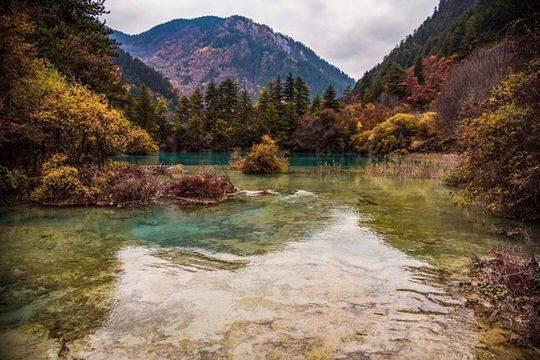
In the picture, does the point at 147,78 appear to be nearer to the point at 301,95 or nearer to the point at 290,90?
the point at 290,90

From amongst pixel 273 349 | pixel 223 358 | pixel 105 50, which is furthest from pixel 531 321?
pixel 105 50

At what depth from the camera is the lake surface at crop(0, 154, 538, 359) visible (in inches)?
227

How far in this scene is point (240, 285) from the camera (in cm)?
823

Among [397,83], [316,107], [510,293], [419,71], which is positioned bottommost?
[510,293]

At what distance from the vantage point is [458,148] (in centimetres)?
1346

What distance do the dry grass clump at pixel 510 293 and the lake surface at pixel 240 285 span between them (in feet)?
1.18

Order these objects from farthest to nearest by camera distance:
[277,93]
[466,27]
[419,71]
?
[466,27], [419,71], [277,93]

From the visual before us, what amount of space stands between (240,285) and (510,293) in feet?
16.4

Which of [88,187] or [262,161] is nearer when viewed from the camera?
[88,187]

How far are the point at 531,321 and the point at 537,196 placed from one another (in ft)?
25.1

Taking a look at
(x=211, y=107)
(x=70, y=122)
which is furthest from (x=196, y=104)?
(x=70, y=122)

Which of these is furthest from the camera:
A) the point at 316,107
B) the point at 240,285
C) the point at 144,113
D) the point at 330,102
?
the point at 316,107

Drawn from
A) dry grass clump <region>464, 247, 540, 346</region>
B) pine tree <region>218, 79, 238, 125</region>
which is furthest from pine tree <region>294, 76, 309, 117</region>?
dry grass clump <region>464, 247, 540, 346</region>

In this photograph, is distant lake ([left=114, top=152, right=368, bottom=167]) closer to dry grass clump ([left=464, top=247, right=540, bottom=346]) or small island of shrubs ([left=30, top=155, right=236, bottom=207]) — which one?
small island of shrubs ([left=30, top=155, right=236, bottom=207])
